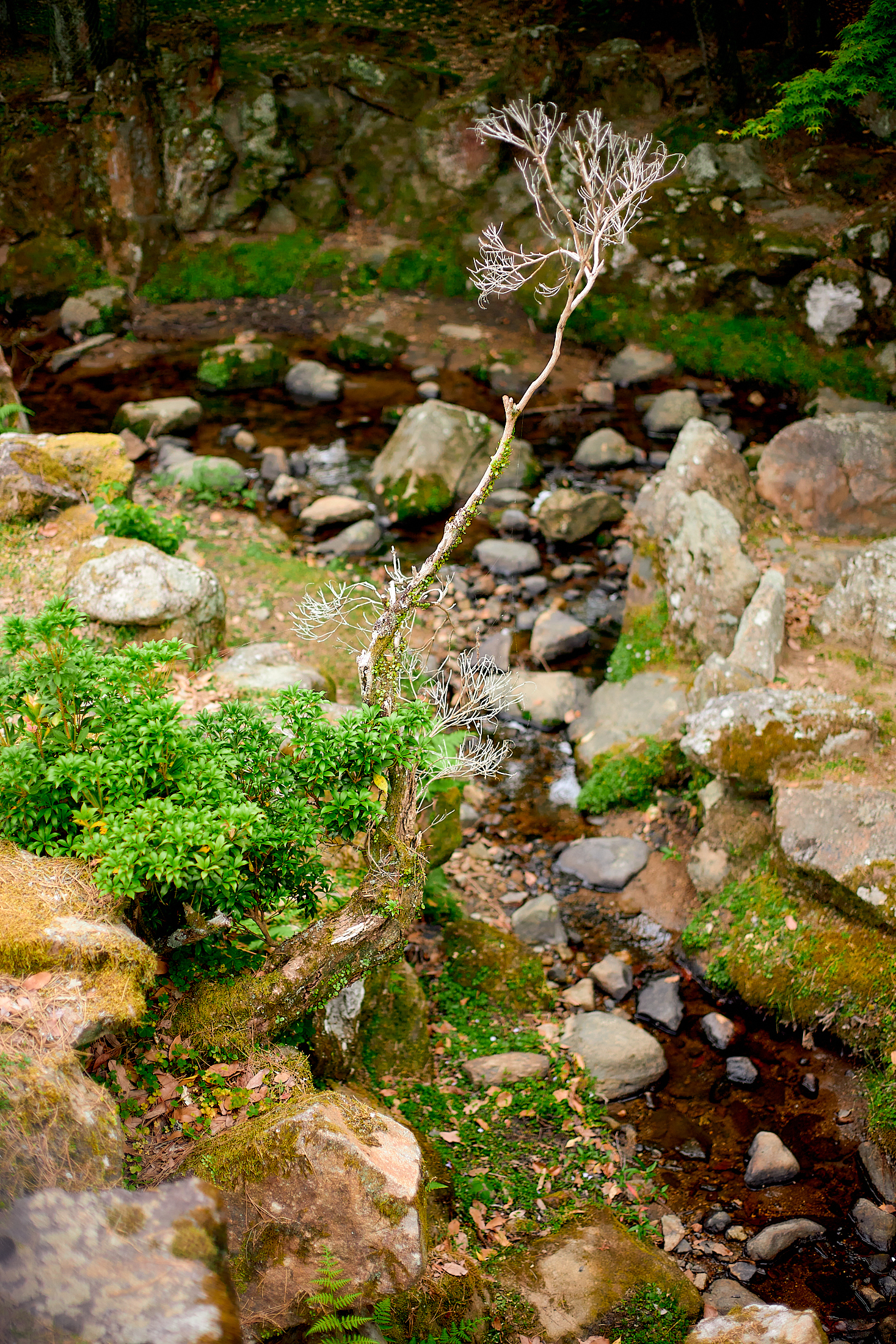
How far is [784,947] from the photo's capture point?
7.43 meters

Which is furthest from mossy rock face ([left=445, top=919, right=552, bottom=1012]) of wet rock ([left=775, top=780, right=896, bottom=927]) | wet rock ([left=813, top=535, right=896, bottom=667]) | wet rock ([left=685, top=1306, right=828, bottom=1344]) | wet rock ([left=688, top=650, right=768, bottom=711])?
wet rock ([left=813, top=535, right=896, bottom=667])

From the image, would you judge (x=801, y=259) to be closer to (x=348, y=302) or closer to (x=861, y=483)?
(x=861, y=483)

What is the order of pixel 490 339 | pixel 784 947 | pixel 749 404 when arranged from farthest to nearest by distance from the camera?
1. pixel 490 339
2. pixel 749 404
3. pixel 784 947

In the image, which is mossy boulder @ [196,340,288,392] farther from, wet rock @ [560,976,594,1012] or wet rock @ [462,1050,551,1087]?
wet rock @ [462,1050,551,1087]

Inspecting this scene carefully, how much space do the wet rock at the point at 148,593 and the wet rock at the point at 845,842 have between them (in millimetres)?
6070

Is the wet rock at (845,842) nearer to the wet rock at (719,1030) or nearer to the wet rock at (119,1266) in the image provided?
the wet rock at (719,1030)

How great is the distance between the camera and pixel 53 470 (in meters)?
10.4

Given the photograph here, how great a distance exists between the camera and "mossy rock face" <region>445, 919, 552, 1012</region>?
24.7ft

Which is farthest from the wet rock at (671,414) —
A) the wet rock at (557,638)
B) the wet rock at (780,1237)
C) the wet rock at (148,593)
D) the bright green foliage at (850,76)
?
the wet rock at (780,1237)

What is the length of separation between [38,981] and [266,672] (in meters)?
4.81

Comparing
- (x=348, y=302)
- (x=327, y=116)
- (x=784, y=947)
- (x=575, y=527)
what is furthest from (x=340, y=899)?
(x=327, y=116)

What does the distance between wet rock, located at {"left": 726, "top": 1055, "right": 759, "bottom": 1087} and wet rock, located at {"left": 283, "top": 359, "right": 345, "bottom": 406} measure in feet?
46.2

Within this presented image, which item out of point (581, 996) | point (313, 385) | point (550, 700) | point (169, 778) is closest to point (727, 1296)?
point (581, 996)

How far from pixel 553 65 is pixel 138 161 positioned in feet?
32.0
